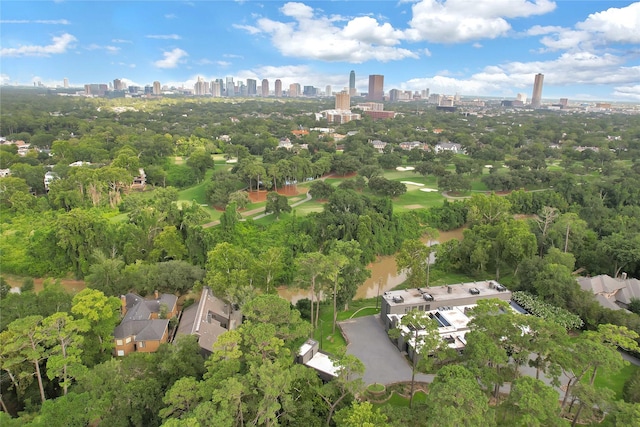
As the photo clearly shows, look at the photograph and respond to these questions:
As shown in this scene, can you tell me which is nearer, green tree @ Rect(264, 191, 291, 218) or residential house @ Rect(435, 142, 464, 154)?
green tree @ Rect(264, 191, 291, 218)

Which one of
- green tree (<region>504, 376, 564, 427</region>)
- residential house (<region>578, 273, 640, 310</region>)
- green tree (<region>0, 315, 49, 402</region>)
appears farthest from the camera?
residential house (<region>578, 273, 640, 310</region>)

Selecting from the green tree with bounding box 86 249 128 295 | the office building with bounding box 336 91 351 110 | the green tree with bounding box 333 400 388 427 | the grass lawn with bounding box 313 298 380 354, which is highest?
the office building with bounding box 336 91 351 110

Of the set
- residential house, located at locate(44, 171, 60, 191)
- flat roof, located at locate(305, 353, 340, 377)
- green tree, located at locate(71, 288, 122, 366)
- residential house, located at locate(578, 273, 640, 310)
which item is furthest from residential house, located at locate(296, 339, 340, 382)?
residential house, located at locate(44, 171, 60, 191)

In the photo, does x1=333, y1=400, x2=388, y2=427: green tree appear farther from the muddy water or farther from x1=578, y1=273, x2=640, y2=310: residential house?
x1=578, y1=273, x2=640, y2=310: residential house

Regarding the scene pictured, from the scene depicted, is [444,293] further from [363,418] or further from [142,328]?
[142,328]

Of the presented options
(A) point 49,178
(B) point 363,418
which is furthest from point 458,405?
(A) point 49,178

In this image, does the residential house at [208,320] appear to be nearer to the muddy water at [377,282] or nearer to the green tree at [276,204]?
the muddy water at [377,282]
